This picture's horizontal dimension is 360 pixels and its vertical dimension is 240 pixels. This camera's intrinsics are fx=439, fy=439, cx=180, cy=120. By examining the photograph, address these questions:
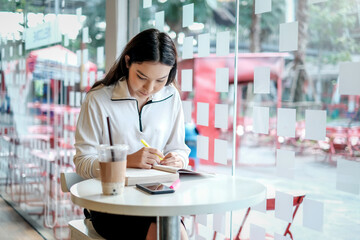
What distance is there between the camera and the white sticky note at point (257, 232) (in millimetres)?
1741

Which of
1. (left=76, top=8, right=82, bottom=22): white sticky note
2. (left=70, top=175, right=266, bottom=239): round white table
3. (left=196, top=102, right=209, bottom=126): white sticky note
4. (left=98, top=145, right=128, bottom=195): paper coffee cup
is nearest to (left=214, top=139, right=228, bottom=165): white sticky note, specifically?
(left=196, top=102, right=209, bottom=126): white sticky note

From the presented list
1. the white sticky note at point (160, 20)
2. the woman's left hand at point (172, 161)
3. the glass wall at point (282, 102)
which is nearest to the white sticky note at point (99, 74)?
the white sticky note at point (160, 20)

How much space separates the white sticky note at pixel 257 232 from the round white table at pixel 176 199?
0.37 m

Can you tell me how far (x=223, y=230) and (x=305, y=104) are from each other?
27.5 inches

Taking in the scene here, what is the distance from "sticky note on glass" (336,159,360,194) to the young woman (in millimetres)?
570

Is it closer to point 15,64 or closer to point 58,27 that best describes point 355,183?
point 58,27

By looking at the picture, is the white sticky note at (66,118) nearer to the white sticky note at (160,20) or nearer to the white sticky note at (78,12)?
the white sticky note at (78,12)

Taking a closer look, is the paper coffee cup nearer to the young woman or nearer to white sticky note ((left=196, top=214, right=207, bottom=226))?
the young woman

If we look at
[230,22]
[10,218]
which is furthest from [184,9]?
[10,218]

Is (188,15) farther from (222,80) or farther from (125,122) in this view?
(125,122)

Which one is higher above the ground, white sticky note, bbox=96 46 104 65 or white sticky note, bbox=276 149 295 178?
white sticky note, bbox=96 46 104 65

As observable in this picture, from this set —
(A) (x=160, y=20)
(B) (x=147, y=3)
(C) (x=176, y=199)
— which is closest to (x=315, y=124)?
(C) (x=176, y=199)

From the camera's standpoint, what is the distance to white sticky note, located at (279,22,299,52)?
5.06 ft

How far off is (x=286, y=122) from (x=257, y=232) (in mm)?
483
